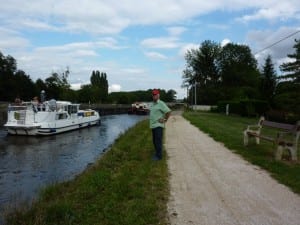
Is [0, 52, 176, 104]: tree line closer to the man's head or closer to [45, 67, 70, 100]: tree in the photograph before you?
[45, 67, 70, 100]: tree

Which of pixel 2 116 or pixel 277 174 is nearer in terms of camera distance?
pixel 277 174

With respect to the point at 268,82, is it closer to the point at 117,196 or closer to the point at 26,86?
the point at 117,196

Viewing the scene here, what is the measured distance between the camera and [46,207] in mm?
6633

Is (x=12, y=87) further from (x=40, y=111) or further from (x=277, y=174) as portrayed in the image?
(x=277, y=174)

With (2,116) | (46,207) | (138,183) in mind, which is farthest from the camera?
(2,116)

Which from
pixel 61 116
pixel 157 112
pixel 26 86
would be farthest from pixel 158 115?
pixel 26 86

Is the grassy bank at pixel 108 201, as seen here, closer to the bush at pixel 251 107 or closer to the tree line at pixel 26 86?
the bush at pixel 251 107

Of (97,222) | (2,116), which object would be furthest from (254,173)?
(2,116)

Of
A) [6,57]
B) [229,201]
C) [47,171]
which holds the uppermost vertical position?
[6,57]

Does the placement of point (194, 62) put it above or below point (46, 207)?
above

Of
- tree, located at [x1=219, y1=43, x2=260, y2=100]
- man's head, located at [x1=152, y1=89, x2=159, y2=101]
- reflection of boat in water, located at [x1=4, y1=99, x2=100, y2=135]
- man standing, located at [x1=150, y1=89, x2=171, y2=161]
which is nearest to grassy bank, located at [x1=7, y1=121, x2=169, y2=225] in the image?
man standing, located at [x1=150, y1=89, x2=171, y2=161]

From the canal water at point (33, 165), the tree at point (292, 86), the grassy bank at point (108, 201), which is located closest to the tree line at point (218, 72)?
the tree at point (292, 86)

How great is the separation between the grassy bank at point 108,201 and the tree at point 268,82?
41587mm

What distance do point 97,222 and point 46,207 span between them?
1244 mm
